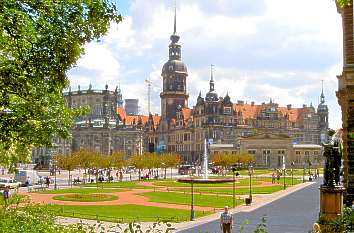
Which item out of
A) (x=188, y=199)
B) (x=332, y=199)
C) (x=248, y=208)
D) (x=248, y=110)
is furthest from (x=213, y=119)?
(x=332, y=199)

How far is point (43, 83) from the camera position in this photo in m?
13.2

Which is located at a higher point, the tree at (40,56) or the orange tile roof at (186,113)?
the orange tile roof at (186,113)

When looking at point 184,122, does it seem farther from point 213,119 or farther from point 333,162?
point 333,162

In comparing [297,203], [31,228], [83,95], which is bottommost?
[297,203]

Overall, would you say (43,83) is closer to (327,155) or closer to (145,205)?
(327,155)

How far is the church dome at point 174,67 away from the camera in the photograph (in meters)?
158

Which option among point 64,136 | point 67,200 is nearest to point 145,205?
point 67,200

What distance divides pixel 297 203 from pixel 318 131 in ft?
374

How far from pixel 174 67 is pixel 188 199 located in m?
118

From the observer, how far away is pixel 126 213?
33219 mm

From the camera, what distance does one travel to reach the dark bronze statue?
21688 mm

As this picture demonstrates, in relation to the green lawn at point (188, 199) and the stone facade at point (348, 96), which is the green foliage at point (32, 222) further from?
the green lawn at point (188, 199)

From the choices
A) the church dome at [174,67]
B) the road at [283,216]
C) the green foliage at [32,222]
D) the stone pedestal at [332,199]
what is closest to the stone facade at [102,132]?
the church dome at [174,67]

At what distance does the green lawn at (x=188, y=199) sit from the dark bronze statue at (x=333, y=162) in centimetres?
1654
